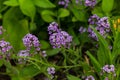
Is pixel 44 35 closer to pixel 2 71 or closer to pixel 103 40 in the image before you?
pixel 2 71

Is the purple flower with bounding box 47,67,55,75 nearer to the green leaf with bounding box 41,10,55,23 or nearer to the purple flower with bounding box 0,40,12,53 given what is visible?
the purple flower with bounding box 0,40,12,53

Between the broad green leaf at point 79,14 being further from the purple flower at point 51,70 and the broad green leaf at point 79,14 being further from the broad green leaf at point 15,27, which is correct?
the purple flower at point 51,70

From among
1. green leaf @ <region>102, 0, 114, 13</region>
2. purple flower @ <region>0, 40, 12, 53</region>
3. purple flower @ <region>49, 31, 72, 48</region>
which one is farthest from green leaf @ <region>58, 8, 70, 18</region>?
purple flower @ <region>0, 40, 12, 53</region>

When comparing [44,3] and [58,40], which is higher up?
[44,3]

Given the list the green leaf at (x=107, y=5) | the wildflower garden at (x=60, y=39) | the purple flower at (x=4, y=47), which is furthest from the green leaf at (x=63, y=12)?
the purple flower at (x=4, y=47)

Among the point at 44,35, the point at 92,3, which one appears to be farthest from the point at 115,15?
the point at 44,35

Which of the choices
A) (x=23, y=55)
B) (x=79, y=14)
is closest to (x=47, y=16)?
(x=79, y=14)

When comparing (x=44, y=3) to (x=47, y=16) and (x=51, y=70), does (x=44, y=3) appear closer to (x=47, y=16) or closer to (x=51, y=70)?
(x=47, y=16)

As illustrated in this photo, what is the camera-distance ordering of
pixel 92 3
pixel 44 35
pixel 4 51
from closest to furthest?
pixel 4 51 < pixel 92 3 < pixel 44 35
